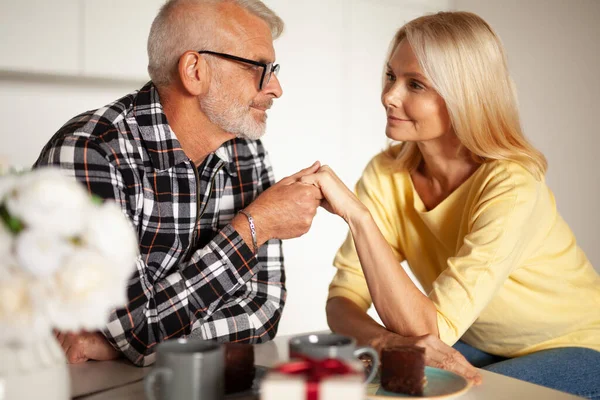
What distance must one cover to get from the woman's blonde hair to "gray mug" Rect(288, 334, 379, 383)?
0.91m

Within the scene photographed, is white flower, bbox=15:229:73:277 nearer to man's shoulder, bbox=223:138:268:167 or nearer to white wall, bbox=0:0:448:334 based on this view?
man's shoulder, bbox=223:138:268:167

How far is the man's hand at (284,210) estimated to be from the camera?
5.10 ft

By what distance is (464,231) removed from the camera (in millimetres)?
1719

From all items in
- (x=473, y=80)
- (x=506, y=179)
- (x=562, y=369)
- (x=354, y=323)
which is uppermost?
(x=473, y=80)

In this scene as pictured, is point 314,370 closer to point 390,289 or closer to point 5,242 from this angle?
point 5,242

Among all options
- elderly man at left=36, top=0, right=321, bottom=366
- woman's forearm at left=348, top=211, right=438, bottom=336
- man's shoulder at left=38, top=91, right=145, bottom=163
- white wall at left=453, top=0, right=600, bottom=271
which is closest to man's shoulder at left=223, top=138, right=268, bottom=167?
elderly man at left=36, top=0, right=321, bottom=366

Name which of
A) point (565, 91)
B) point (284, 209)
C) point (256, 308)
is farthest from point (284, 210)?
point (565, 91)

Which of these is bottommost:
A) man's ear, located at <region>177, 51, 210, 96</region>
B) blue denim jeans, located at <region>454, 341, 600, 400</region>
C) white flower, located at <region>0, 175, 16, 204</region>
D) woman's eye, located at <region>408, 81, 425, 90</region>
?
Result: blue denim jeans, located at <region>454, 341, 600, 400</region>

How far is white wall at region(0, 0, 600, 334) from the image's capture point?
3209 millimetres

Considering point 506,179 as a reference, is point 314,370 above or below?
below

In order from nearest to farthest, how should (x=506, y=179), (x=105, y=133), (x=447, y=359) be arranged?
(x=447, y=359)
(x=105, y=133)
(x=506, y=179)

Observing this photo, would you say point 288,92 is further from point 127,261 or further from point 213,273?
point 127,261

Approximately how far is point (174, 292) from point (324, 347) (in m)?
0.60

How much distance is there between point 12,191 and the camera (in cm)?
72
